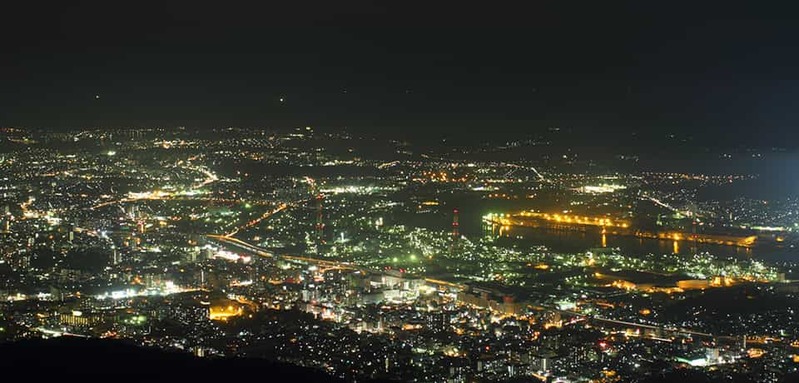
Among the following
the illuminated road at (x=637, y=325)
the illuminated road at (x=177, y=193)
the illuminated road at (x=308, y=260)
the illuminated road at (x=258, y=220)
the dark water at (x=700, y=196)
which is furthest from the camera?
the illuminated road at (x=177, y=193)

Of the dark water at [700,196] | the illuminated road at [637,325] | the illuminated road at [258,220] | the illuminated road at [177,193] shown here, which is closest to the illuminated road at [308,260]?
the illuminated road at [258,220]

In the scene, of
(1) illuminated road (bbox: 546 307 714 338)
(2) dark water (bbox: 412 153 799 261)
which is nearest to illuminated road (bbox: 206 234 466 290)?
(1) illuminated road (bbox: 546 307 714 338)

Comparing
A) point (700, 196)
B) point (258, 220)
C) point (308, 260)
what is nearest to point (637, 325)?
point (308, 260)

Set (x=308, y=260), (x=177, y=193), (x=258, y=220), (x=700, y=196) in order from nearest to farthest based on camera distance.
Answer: (x=308, y=260) < (x=258, y=220) < (x=177, y=193) < (x=700, y=196)

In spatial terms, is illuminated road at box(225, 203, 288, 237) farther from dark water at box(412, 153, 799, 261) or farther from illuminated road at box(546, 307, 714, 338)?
illuminated road at box(546, 307, 714, 338)

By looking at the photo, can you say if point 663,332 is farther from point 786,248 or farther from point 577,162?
point 577,162

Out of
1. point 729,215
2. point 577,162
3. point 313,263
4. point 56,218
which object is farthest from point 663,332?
point 577,162

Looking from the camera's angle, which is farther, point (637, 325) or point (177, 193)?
point (177, 193)

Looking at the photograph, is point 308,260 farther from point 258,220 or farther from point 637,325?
point 637,325

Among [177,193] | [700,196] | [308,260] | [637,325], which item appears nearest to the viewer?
[637,325]

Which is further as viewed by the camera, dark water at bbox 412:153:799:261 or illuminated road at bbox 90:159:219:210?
illuminated road at bbox 90:159:219:210

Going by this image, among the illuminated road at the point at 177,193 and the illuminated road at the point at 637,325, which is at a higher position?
the illuminated road at the point at 177,193

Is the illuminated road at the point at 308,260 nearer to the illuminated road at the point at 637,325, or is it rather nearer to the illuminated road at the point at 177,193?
the illuminated road at the point at 637,325
